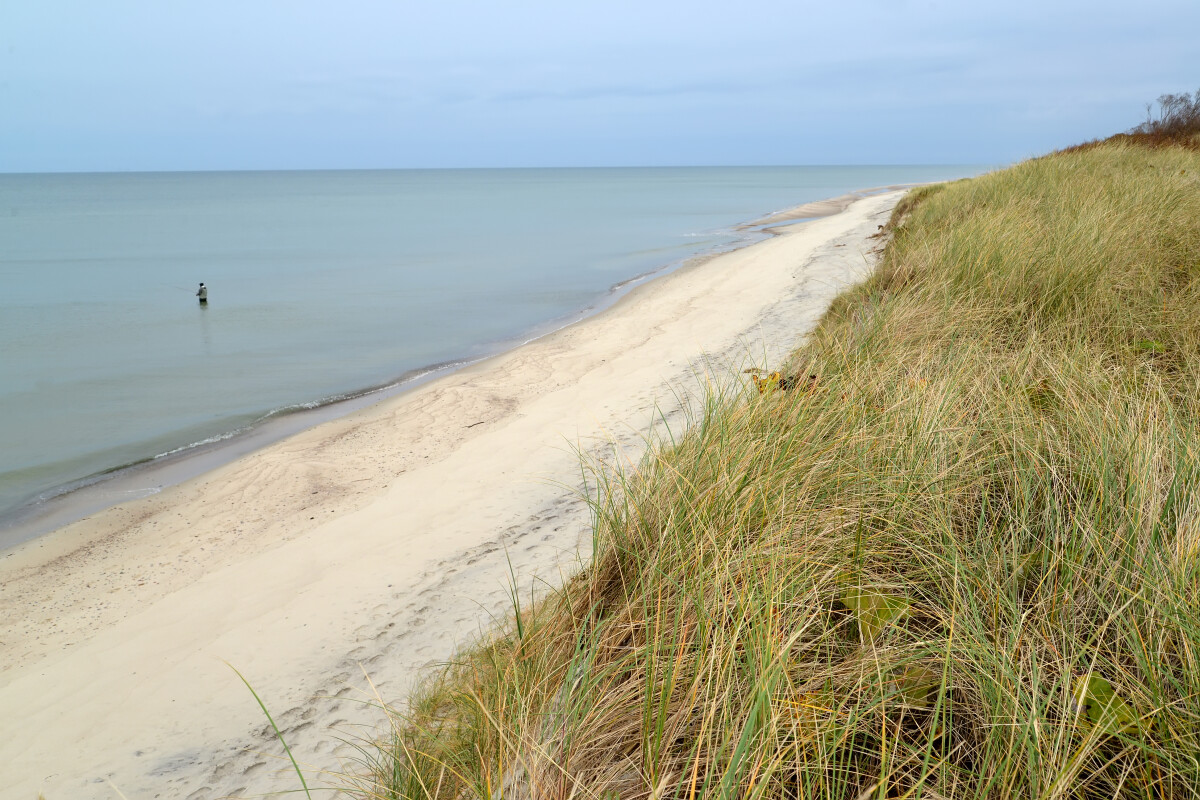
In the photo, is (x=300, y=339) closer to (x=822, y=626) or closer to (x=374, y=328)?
(x=374, y=328)

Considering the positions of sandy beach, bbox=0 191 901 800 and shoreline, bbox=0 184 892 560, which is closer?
sandy beach, bbox=0 191 901 800

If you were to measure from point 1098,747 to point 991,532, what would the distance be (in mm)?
831

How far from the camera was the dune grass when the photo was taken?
5.40ft

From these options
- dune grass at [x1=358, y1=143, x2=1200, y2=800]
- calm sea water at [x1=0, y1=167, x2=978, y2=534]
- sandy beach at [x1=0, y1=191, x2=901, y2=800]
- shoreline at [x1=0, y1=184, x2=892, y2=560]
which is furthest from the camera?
calm sea water at [x1=0, y1=167, x2=978, y2=534]

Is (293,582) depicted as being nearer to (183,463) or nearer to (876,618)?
(876,618)

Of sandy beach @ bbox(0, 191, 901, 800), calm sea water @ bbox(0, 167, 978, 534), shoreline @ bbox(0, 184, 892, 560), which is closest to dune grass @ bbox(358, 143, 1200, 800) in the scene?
sandy beach @ bbox(0, 191, 901, 800)

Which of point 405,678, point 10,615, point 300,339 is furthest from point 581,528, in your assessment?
point 300,339

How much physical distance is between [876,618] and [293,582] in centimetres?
348

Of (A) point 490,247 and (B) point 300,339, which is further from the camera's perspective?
(A) point 490,247

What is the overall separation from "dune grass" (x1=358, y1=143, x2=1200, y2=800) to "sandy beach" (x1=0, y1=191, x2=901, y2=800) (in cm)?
67

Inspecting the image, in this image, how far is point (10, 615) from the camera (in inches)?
177

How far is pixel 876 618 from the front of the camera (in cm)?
209

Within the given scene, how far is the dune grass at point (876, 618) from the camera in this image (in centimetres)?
164

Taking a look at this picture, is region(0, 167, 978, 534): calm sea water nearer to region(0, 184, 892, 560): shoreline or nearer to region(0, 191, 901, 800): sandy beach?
region(0, 184, 892, 560): shoreline
